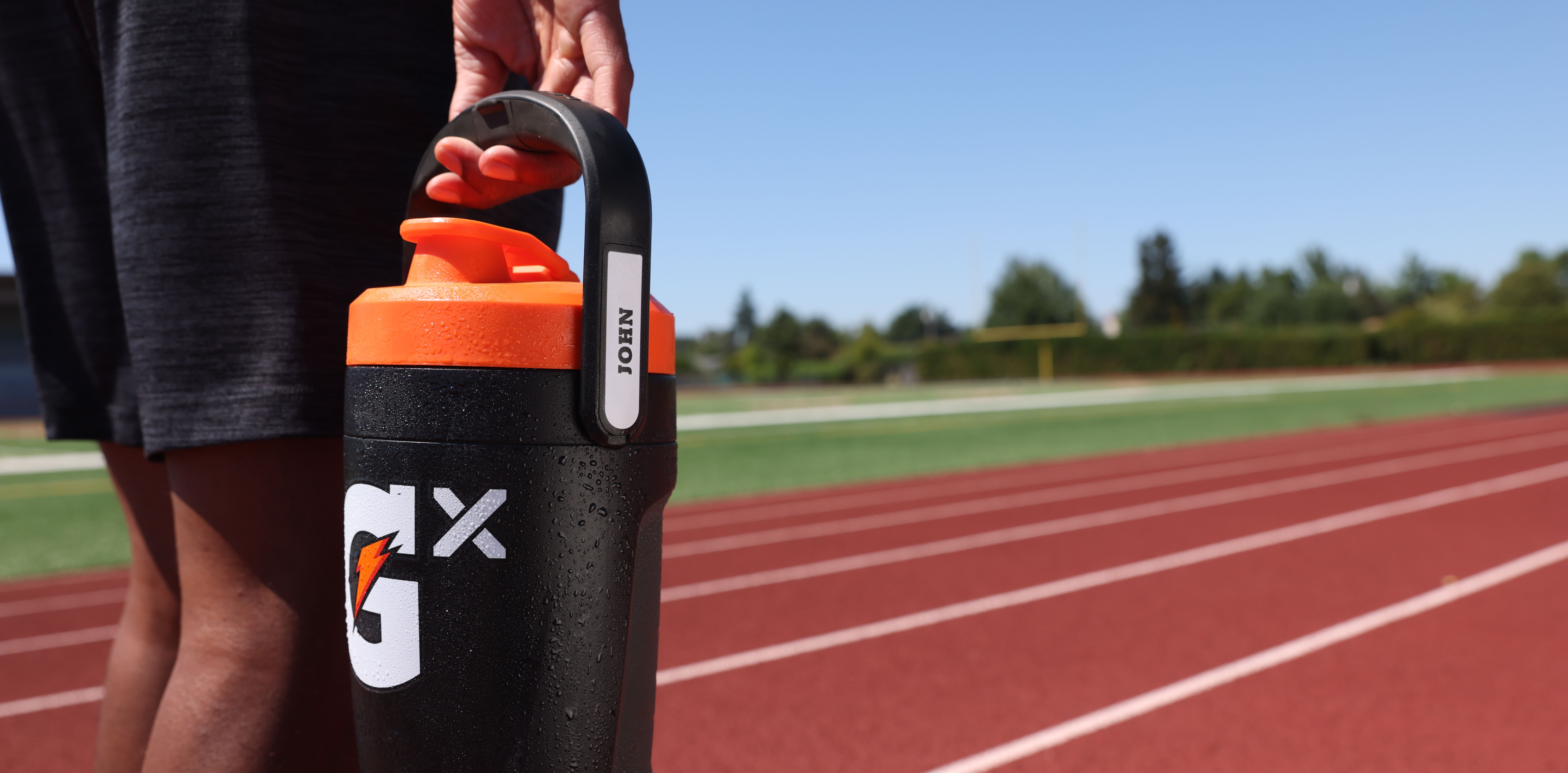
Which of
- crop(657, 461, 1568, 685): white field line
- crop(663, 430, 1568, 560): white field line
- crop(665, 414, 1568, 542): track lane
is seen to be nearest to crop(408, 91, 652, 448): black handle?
crop(657, 461, 1568, 685): white field line

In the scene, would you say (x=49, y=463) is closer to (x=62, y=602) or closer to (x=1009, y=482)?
(x=62, y=602)

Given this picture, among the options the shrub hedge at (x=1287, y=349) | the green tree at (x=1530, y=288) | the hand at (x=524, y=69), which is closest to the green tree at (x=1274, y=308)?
the green tree at (x=1530, y=288)

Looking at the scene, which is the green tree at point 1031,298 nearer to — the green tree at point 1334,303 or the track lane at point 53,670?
the green tree at point 1334,303

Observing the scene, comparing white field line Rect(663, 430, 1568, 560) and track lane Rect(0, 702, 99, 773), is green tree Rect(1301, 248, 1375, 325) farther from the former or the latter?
track lane Rect(0, 702, 99, 773)

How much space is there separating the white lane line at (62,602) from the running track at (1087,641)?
0.9 inches

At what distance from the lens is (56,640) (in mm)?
3928

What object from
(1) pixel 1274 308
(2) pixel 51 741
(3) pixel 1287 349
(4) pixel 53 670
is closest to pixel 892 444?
(4) pixel 53 670

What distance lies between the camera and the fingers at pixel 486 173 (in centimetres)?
87

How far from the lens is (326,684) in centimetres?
100

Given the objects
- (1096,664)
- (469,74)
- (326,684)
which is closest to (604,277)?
(469,74)

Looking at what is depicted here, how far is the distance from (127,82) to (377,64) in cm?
23

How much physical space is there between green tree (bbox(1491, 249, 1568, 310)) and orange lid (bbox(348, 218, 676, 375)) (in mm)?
84836

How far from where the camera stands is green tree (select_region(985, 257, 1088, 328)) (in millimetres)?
73750

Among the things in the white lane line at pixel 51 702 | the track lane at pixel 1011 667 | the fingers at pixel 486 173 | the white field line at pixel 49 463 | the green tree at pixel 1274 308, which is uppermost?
the green tree at pixel 1274 308
